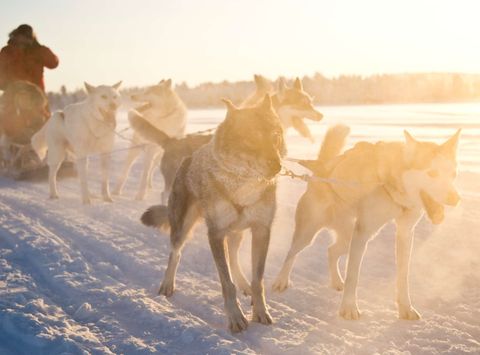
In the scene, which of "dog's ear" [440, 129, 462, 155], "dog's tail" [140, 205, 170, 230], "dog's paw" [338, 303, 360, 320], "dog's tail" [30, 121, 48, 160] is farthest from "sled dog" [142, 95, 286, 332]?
"dog's tail" [30, 121, 48, 160]

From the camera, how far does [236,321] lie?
3369 mm

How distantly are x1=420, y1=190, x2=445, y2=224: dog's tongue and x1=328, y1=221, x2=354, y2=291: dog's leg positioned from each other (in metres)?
0.97

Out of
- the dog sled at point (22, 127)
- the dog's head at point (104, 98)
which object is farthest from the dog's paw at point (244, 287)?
the dog sled at point (22, 127)

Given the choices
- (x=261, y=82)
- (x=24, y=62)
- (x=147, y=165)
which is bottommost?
(x=147, y=165)

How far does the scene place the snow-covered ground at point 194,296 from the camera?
3154mm

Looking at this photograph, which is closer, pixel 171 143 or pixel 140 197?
pixel 171 143

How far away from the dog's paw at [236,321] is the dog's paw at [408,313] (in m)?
1.17

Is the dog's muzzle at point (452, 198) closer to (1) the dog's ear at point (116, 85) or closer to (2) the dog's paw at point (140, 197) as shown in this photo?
(2) the dog's paw at point (140, 197)

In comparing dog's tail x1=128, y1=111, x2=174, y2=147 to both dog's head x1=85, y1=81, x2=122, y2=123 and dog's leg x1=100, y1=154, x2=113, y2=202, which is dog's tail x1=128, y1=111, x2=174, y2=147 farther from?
dog's leg x1=100, y1=154, x2=113, y2=202

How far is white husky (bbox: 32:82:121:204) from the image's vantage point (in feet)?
25.9

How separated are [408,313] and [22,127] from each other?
8.68 meters

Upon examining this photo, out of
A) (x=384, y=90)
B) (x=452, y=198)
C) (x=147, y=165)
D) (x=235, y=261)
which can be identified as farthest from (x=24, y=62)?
(x=384, y=90)

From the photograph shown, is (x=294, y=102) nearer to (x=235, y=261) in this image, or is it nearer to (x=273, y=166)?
(x=235, y=261)

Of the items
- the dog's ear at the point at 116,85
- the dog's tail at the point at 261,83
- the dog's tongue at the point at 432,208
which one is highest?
the dog's ear at the point at 116,85
